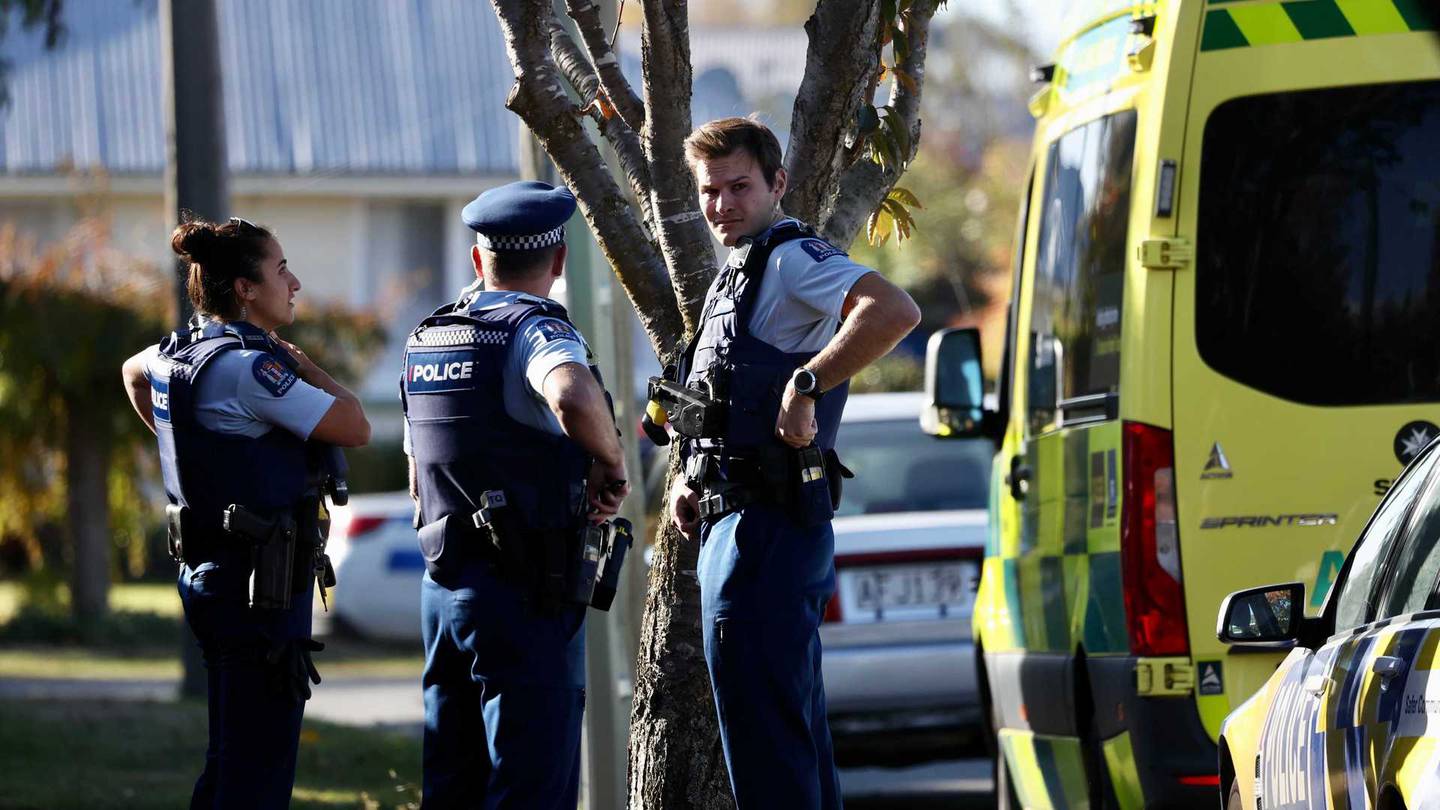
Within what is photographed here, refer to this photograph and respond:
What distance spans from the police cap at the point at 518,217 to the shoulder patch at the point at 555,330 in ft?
0.85

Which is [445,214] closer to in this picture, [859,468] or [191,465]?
[859,468]

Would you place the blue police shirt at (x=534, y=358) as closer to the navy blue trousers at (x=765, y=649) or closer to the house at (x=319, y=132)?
the navy blue trousers at (x=765, y=649)

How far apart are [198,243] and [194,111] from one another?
20.3 ft

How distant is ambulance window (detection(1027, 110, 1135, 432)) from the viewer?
5578mm

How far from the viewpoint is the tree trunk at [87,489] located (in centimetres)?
1634

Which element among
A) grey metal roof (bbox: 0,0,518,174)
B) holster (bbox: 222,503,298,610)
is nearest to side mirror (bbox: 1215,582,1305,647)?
holster (bbox: 222,503,298,610)

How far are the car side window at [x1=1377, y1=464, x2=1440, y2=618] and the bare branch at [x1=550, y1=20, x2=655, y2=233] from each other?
8.08 feet

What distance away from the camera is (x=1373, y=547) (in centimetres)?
418

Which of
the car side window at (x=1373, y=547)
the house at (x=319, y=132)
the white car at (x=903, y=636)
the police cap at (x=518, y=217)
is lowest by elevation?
Answer: the white car at (x=903, y=636)

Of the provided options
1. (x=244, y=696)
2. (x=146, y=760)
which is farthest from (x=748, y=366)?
(x=146, y=760)

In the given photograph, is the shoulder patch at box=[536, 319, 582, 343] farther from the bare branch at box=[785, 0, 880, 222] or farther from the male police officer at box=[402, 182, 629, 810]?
the bare branch at box=[785, 0, 880, 222]

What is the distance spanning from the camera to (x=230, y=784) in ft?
16.6

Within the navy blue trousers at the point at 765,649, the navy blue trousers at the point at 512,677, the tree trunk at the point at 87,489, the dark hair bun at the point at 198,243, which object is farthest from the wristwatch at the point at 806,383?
the tree trunk at the point at 87,489

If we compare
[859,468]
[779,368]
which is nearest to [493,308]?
[779,368]
